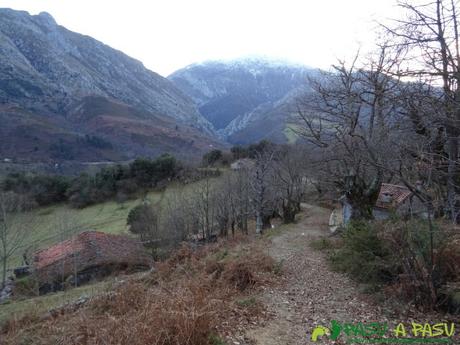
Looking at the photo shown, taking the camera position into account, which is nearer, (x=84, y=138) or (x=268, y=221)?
(x=268, y=221)

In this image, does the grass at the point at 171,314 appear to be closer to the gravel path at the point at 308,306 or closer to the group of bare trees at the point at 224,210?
the gravel path at the point at 308,306

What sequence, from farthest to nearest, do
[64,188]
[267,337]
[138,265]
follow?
[64,188], [138,265], [267,337]

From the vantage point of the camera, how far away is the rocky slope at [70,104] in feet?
322

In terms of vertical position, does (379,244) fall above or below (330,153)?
below

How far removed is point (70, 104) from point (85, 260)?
13191 cm

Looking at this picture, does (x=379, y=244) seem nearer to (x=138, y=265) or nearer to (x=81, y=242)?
(x=138, y=265)

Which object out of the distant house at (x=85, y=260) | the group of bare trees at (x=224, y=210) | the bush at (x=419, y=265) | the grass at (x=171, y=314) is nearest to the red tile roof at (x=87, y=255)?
the distant house at (x=85, y=260)

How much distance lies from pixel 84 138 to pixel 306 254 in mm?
102744

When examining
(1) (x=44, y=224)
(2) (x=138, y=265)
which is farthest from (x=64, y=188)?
(2) (x=138, y=265)

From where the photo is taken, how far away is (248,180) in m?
25.4

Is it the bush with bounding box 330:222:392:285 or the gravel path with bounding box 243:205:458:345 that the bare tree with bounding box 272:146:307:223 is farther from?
the bush with bounding box 330:222:392:285

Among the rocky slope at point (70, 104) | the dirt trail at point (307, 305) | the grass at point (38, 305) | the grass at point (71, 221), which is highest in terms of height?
the rocky slope at point (70, 104)

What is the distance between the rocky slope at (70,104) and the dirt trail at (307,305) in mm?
92432

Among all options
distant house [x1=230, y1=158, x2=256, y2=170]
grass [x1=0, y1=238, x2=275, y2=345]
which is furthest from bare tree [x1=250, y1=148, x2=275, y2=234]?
grass [x1=0, y1=238, x2=275, y2=345]
